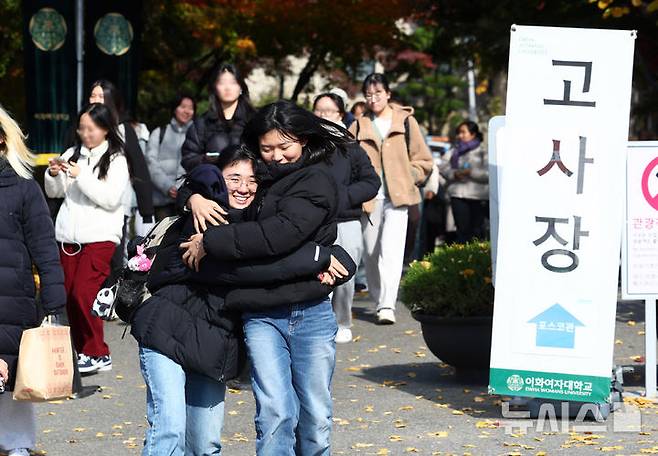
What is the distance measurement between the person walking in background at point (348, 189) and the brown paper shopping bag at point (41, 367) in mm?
2818

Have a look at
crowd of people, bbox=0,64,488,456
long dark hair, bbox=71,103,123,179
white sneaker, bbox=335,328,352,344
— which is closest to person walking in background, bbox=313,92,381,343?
white sneaker, bbox=335,328,352,344

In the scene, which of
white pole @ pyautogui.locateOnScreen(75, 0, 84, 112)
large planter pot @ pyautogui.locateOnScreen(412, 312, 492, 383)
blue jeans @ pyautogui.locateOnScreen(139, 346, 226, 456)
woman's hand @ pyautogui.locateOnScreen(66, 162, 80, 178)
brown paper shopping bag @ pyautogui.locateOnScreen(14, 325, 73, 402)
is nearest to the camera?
blue jeans @ pyautogui.locateOnScreen(139, 346, 226, 456)

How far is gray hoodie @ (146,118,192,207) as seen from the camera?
11594mm

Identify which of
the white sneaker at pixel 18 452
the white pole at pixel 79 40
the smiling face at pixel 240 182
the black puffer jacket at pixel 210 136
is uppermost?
the white pole at pixel 79 40

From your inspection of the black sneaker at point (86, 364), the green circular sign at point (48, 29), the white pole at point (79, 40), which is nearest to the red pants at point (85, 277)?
the black sneaker at point (86, 364)

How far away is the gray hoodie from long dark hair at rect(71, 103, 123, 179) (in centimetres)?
269

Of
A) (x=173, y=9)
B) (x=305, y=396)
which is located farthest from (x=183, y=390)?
(x=173, y=9)

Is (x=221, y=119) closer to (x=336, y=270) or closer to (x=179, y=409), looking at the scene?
(x=336, y=270)

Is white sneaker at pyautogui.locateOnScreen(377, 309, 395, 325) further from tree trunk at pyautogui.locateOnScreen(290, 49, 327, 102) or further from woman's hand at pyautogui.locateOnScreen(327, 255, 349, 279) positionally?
tree trunk at pyautogui.locateOnScreen(290, 49, 327, 102)

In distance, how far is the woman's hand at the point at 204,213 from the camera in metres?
5.17

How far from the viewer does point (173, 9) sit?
20266mm

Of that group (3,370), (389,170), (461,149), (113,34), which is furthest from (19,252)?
(113,34)

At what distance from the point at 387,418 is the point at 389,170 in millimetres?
3636

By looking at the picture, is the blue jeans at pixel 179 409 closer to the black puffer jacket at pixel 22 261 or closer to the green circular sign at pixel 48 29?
the black puffer jacket at pixel 22 261
